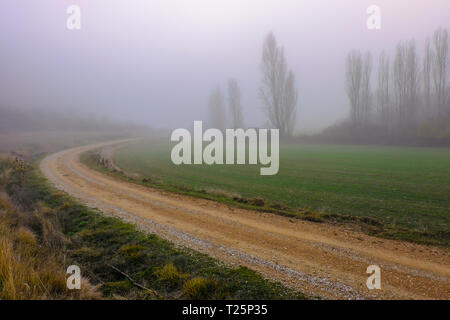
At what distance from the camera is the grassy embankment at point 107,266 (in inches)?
211

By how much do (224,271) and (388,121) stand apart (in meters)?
66.4

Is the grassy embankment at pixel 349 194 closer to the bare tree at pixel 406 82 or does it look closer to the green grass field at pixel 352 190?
the green grass field at pixel 352 190

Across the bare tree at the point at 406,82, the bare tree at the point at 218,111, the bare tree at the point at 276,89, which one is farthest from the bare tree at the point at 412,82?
the bare tree at the point at 218,111

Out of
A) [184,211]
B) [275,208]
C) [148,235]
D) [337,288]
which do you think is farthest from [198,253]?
[275,208]

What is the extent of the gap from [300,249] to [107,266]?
234 inches

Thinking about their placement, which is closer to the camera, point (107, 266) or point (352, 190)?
point (107, 266)

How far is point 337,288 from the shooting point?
5609 mm

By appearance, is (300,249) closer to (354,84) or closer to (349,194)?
(349,194)

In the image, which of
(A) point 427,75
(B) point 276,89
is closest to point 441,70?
(A) point 427,75

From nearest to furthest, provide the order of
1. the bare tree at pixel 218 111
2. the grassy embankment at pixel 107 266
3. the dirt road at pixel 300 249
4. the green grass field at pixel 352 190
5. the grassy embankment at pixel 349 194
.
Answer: the grassy embankment at pixel 107 266
the dirt road at pixel 300 249
the grassy embankment at pixel 349 194
the green grass field at pixel 352 190
the bare tree at pixel 218 111

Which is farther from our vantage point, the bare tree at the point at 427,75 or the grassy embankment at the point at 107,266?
the bare tree at the point at 427,75

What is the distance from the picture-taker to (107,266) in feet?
23.1

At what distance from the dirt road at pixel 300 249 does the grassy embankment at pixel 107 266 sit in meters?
0.65
